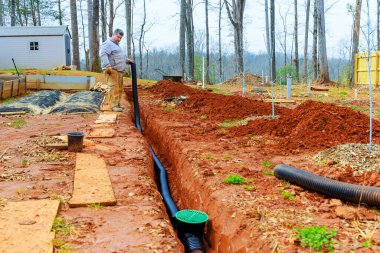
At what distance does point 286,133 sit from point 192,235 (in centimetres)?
343

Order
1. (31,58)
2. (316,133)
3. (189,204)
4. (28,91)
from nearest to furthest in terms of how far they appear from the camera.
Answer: (189,204) → (316,133) → (28,91) → (31,58)

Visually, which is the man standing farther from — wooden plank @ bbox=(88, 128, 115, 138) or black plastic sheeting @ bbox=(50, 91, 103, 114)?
wooden plank @ bbox=(88, 128, 115, 138)

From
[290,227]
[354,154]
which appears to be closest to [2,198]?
[290,227]

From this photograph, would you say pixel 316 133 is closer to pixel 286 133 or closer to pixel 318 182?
pixel 286 133

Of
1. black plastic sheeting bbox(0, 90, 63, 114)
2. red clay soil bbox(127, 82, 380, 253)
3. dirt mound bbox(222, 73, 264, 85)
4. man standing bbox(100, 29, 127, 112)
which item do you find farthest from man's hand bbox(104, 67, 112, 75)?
dirt mound bbox(222, 73, 264, 85)

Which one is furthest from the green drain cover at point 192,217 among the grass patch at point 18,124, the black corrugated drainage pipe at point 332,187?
the grass patch at point 18,124

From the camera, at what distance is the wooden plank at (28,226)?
9.47 feet

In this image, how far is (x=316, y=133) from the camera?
20.7ft

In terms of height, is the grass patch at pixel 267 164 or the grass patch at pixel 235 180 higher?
the grass patch at pixel 267 164

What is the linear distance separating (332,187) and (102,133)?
4693mm

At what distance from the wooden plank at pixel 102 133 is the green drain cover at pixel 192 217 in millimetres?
3278

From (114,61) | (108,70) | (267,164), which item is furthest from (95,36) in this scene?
(267,164)

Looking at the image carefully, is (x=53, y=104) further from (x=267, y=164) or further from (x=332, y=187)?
(x=332, y=187)

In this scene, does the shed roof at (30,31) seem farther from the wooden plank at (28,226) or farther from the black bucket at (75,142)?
the wooden plank at (28,226)
